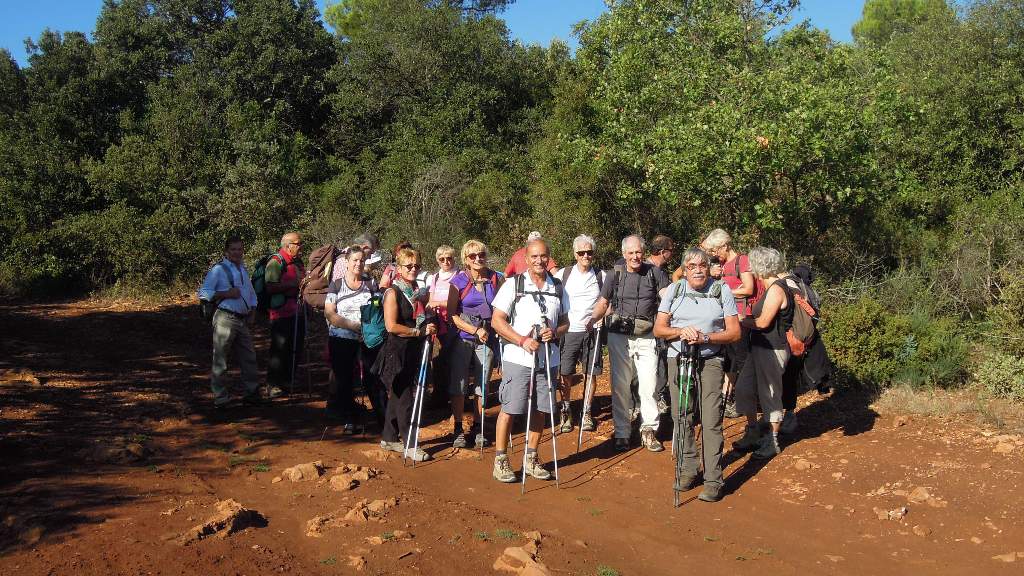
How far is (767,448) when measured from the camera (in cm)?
768

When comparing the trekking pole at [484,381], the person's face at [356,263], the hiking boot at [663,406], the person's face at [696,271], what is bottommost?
the hiking boot at [663,406]

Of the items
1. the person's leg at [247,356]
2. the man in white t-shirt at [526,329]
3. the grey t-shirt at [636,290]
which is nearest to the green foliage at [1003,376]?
the grey t-shirt at [636,290]

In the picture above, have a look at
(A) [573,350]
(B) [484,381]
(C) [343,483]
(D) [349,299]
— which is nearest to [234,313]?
(D) [349,299]

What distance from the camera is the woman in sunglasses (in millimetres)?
7449

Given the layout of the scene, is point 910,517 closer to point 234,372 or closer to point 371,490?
point 371,490

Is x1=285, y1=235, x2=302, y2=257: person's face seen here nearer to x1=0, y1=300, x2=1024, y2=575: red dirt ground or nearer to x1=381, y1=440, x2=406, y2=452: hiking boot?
x1=0, y1=300, x2=1024, y2=575: red dirt ground

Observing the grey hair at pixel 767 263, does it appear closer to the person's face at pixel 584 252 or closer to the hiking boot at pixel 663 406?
the person's face at pixel 584 252

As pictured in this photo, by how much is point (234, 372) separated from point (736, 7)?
9.94 meters

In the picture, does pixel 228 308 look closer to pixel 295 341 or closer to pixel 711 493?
pixel 295 341

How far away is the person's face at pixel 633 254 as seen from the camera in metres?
7.77

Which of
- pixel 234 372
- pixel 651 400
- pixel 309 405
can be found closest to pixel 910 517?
pixel 651 400

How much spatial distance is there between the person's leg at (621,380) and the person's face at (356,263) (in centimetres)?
238

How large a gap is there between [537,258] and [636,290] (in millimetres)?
1339

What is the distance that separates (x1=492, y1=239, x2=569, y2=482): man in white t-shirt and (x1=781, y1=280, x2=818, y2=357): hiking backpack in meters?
2.04
